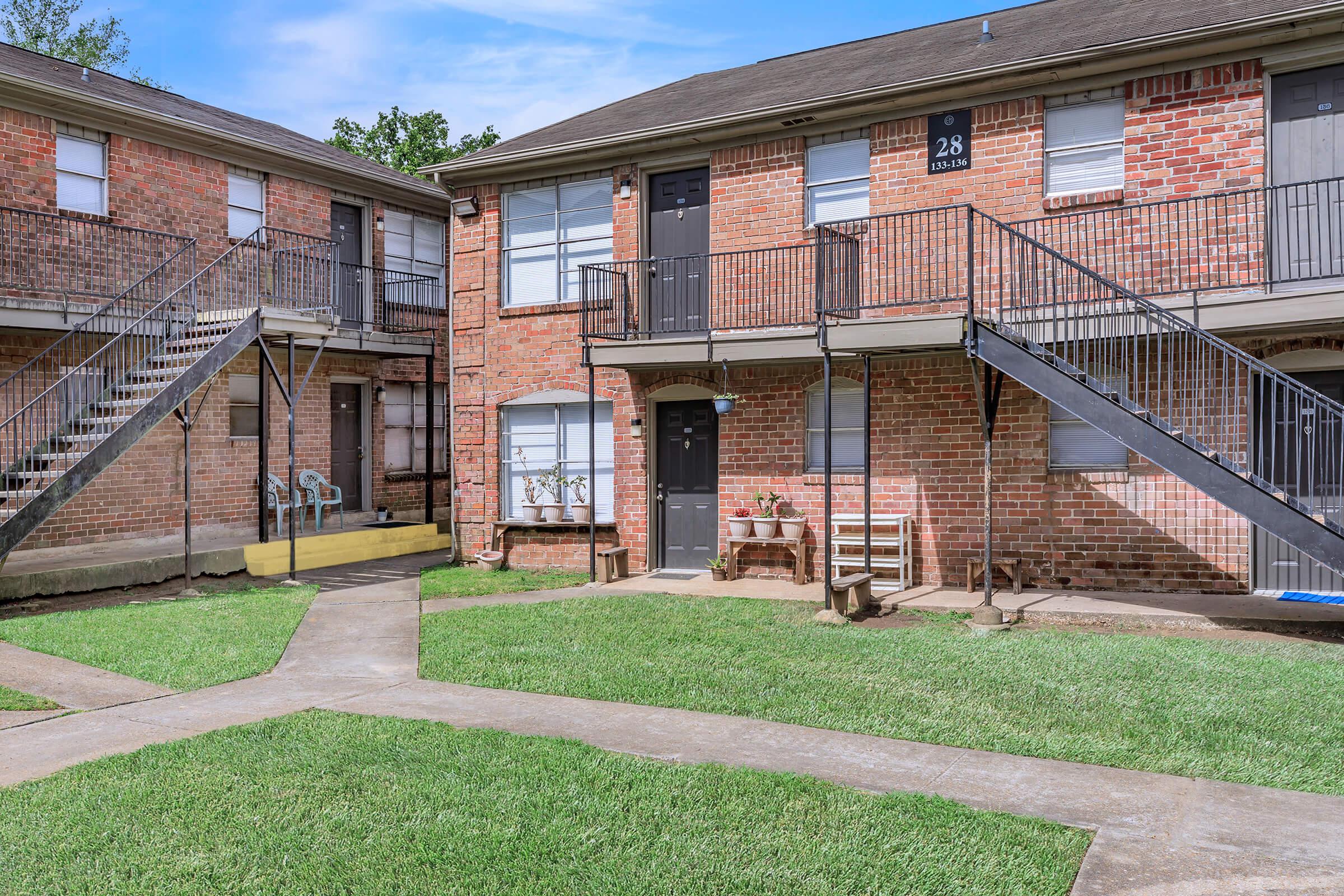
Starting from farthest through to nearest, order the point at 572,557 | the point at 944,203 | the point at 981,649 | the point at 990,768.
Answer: the point at 572,557
the point at 944,203
the point at 981,649
the point at 990,768

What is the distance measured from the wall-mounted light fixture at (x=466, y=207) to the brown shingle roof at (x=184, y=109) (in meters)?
3.36

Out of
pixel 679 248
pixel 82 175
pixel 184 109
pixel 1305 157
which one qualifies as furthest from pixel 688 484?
pixel 184 109

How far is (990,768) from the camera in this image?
539 cm

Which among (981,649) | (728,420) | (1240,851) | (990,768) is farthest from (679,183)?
(1240,851)

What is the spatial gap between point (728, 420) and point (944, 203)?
3.61 m

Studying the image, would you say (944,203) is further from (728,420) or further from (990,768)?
(990,768)

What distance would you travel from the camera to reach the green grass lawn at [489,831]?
13.2 feet

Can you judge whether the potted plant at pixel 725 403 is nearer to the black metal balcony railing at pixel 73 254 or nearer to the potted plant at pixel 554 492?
the potted plant at pixel 554 492

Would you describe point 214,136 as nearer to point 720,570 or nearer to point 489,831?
point 720,570

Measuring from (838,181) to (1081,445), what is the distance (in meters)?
4.17

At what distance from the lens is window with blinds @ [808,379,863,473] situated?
12.1 metres

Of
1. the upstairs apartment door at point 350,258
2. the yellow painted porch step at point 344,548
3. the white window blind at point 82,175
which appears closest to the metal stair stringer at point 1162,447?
the yellow painted porch step at point 344,548

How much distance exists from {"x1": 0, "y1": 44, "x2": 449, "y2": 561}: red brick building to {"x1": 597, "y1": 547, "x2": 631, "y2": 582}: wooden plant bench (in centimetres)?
492

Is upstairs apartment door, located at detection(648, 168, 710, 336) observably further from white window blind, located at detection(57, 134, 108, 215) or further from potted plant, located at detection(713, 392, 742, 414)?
white window blind, located at detection(57, 134, 108, 215)
